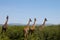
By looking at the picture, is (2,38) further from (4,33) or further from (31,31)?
(31,31)

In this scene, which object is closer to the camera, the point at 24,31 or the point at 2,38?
the point at 2,38

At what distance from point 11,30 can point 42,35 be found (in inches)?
124

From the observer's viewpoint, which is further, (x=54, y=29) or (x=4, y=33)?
(x=54, y=29)

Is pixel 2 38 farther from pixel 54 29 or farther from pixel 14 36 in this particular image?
pixel 54 29

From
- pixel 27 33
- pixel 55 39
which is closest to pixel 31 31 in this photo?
pixel 27 33

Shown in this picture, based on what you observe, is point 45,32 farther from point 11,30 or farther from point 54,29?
point 11,30


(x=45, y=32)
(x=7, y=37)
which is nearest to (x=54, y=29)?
(x=45, y=32)

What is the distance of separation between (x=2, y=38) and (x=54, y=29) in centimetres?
605

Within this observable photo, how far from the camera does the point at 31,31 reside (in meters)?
30.2

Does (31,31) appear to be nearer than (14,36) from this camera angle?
No

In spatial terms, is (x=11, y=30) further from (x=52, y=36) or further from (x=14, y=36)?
(x=52, y=36)

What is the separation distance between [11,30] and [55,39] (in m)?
4.50

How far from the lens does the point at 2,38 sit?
27.1 m

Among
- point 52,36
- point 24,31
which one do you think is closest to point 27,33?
point 24,31
